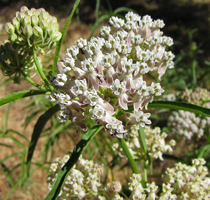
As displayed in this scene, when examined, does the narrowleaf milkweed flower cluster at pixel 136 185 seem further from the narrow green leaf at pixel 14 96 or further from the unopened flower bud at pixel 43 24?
the unopened flower bud at pixel 43 24

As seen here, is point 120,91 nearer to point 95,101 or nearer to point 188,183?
point 95,101

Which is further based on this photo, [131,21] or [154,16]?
[154,16]

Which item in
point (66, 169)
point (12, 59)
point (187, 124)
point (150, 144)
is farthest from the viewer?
point (187, 124)

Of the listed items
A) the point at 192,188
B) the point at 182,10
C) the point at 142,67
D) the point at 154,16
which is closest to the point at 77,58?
the point at 142,67

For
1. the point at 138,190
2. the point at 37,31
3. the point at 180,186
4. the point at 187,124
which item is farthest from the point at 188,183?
the point at 37,31

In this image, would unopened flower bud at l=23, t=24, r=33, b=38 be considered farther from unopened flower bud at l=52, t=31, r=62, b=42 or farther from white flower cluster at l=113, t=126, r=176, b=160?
white flower cluster at l=113, t=126, r=176, b=160

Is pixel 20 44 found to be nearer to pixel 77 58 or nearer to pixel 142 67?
pixel 77 58
